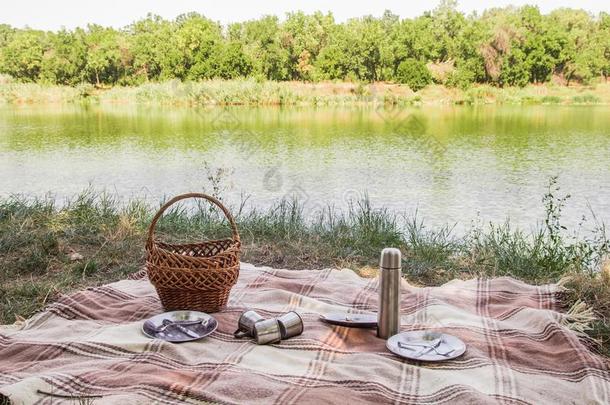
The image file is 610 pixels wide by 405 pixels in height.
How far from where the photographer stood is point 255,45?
3188 cm

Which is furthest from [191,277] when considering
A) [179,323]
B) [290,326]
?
[290,326]

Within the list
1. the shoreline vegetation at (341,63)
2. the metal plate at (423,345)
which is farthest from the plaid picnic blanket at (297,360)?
the shoreline vegetation at (341,63)

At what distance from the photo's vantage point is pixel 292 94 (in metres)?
26.9

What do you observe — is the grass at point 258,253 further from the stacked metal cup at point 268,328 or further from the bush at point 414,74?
the bush at point 414,74

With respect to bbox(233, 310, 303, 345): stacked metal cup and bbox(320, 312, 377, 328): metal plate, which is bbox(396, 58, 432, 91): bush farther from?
bbox(233, 310, 303, 345): stacked metal cup

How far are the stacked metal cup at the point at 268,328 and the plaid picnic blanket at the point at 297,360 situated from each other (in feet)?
0.11

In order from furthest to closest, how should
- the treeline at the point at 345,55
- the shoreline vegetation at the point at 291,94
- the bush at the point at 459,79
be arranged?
1. the treeline at the point at 345,55
2. the bush at the point at 459,79
3. the shoreline vegetation at the point at 291,94

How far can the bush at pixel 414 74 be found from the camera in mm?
28547

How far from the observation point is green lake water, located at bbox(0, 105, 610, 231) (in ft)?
26.0

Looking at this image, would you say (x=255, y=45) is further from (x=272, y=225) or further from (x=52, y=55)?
(x=272, y=225)

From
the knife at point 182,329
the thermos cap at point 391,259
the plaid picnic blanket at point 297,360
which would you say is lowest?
the plaid picnic blanket at point 297,360

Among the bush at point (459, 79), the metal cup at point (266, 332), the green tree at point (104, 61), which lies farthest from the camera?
the green tree at point (104, 61)

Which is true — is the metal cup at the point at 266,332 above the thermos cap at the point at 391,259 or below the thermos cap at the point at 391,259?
below

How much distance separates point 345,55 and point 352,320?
29772 mm
